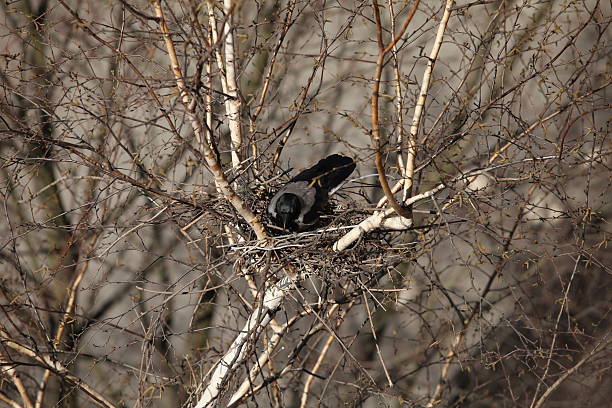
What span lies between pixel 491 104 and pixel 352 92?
3418 mm

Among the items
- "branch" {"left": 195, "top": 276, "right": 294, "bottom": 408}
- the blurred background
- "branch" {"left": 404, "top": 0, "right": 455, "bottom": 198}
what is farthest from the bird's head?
"branch" {"left": 404, "top": 0, "right": 455, "bottom": 198}

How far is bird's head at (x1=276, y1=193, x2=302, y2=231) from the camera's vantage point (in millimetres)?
2564

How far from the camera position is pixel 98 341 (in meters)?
5.59

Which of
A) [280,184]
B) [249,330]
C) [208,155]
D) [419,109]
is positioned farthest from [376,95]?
[249,330]

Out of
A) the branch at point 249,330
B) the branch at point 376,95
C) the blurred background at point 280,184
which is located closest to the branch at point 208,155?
the blurred background at point 280,184

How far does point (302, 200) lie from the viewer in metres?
2.59

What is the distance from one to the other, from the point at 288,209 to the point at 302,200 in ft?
0.22

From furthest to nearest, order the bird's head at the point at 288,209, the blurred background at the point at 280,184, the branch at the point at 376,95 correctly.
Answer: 1. the bird's head at the point at 288,209
2. the blurred background at the point at 280,184
3. the branch at the point at 376,95

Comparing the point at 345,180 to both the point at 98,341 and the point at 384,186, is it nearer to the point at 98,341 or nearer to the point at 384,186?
the point at 384,186

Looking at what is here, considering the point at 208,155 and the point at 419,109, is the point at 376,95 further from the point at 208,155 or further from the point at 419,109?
the point at 208,155

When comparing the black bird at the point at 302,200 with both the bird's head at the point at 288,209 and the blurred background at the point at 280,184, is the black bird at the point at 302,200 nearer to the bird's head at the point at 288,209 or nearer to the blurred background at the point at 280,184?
the bird's head at the point at 288,209

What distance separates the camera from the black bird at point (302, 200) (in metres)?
2.58

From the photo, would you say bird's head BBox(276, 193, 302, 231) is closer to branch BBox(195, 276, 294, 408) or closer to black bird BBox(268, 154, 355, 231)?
black bird BBox(268, 154, 355, 231)

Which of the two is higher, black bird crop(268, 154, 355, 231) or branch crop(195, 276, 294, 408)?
black bird crop(268, 154, 355, 231)
